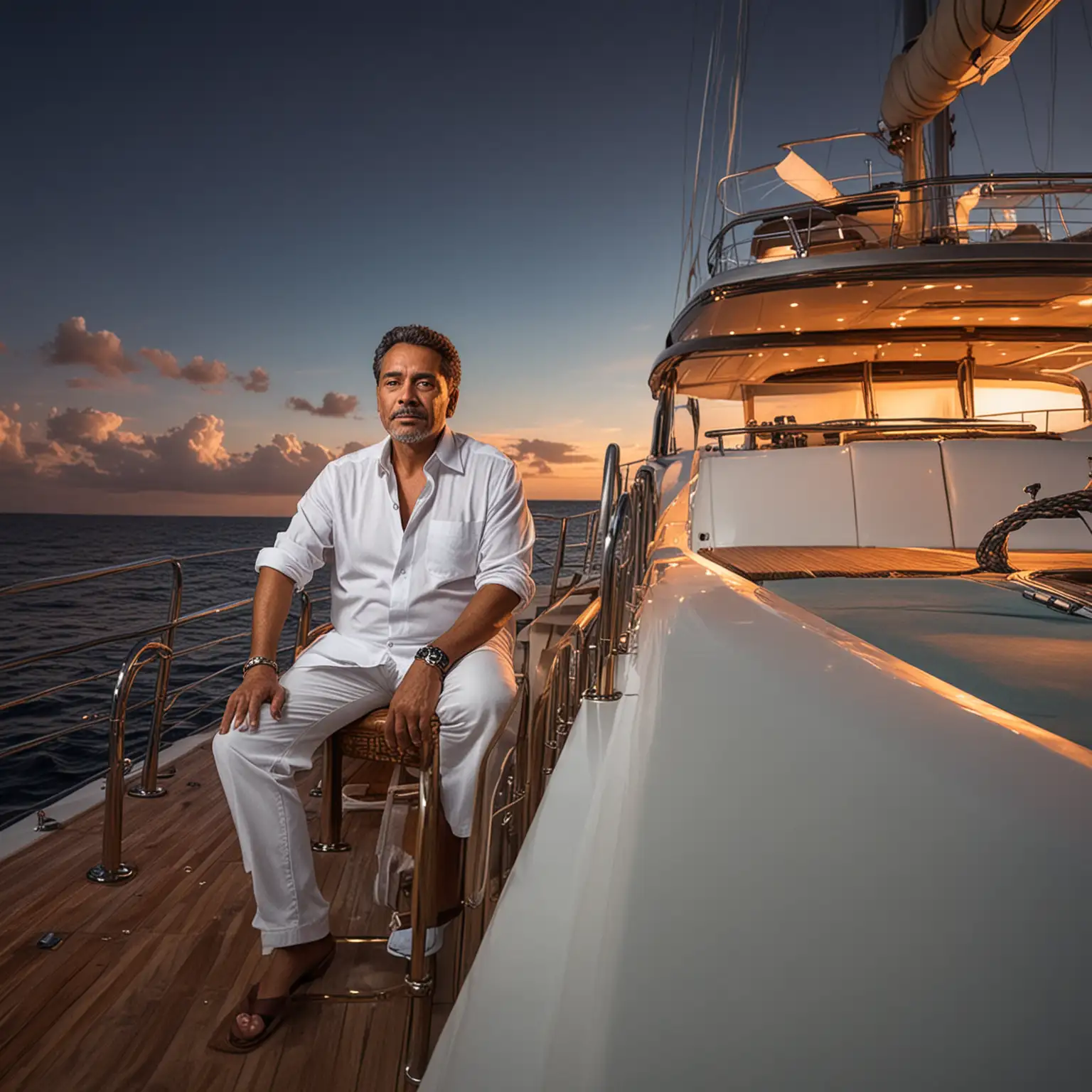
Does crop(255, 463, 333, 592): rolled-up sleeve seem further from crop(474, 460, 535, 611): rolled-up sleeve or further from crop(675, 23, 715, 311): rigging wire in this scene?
crop(675, 23, 715, 311): rigging wire

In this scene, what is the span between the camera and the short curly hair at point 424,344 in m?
1.81

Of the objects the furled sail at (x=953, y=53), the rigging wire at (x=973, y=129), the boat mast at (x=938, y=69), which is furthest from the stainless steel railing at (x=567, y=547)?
the rigging wire at (x=973, y=129)

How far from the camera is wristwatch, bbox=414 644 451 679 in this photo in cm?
152

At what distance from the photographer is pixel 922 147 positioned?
22.1 feet

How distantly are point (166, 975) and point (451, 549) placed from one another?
114 cm

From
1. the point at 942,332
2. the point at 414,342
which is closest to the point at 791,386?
the point at 942,332

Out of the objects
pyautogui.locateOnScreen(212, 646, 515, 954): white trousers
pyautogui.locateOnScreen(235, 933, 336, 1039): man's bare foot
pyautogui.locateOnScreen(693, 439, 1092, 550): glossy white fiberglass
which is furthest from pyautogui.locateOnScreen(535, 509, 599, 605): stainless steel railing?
pyautogui.locateOnScreen(235, 933, 336, 1039): man's bare foot

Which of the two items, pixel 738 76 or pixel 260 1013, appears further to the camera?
pixel 738 76

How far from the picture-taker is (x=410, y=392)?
179 cm

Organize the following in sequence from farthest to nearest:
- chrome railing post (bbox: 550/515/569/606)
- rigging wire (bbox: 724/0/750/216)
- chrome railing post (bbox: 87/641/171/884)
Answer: rigging wire (bbox: 724/0/750/216), chrome railing post (bbox: 550/515/569/606), chrome railing post (bbox: 87/641/171/884)

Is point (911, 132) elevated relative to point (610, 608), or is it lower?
elevated

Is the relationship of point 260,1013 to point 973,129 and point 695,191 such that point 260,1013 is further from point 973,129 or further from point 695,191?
point 973,129

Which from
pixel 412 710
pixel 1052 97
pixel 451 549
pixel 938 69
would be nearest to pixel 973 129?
pixel 1052 97

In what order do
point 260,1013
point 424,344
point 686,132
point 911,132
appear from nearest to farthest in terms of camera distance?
point 260,1013
point 424,344
point 911,132
point 686,132
